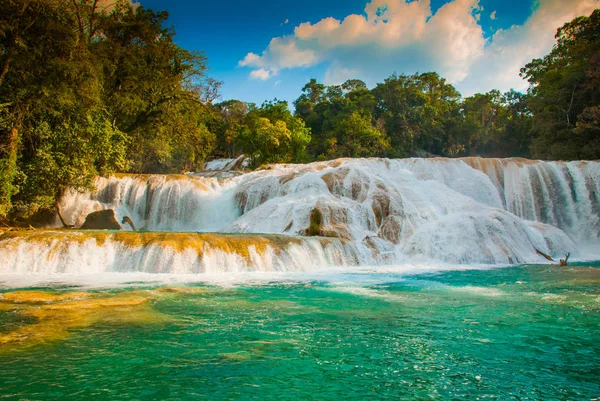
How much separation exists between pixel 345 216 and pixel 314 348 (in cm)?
1211

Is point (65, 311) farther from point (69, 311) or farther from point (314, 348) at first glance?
point (314, 348)

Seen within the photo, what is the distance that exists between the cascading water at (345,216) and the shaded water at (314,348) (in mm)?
3187

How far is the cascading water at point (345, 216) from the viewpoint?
12227 millimetres

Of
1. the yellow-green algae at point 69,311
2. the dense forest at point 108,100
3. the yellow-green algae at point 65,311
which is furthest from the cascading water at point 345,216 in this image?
the yellow-green algae at point 65,311

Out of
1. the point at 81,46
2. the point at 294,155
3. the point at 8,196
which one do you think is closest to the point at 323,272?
the point at 8,196

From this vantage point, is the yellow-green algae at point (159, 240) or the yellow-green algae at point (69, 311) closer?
the yellow-green algae at point (69, 311)

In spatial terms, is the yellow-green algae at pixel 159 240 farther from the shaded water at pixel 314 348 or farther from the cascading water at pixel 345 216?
the shaded water at pixel 314 348

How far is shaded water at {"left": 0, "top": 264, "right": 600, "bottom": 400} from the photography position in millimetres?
4223

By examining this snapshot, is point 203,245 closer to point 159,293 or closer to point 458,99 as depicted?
point 159,293

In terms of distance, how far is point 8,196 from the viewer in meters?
14.5

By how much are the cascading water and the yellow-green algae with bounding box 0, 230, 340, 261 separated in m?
0.05

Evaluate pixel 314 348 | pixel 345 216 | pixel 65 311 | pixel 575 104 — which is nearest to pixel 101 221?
pixel 345 216

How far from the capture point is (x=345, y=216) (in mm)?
17406

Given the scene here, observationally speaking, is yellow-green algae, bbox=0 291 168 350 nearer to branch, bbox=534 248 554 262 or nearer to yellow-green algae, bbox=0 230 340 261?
yellow-green algae, bbox=0 230 340 261
